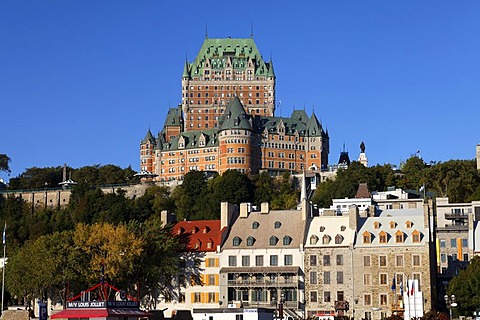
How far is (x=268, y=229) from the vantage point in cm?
11138

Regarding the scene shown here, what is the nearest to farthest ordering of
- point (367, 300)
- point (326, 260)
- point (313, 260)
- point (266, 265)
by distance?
point (367, 300), point (326, 260), point (313, 260), point (266, 265)

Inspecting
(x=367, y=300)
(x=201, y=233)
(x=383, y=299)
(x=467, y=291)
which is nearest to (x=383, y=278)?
(x=383, y=299)

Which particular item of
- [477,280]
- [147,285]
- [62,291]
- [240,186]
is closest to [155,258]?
[147,285]

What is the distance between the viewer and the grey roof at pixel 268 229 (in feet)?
360

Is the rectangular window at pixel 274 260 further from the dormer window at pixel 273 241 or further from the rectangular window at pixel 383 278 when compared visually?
the rectangular window at pixel 383 278

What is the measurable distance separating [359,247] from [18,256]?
39.5 metres

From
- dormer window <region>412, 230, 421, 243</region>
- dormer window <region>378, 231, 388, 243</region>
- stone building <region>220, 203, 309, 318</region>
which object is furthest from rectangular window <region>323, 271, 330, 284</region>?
dormer window <region>412, 230, 421, 243</region>

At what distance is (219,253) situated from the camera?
363 feet

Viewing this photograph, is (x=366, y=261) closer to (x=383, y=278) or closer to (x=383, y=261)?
(x=383, y=261)

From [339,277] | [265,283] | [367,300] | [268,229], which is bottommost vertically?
[367,300]

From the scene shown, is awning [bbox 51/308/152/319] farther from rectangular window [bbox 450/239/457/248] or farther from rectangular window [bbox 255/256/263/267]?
rectangular window [bbox 450/239/457/248]

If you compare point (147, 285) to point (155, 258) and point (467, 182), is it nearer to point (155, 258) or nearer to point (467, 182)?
point (155, 258)

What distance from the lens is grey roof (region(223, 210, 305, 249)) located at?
110m

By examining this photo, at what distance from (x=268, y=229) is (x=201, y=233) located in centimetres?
832
